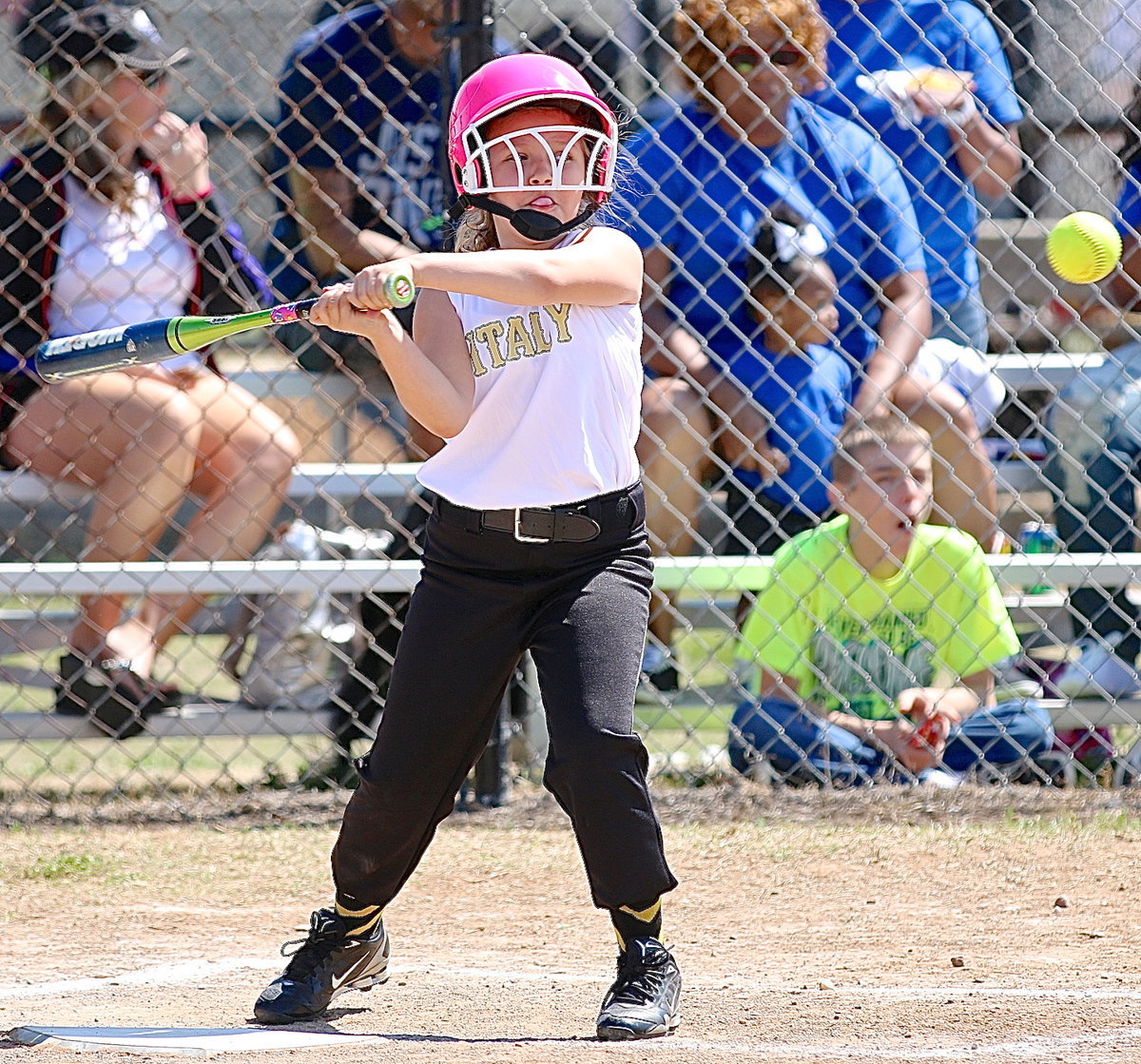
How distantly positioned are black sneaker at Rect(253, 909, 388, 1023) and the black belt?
709mm

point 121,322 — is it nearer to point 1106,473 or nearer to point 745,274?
point 745,274

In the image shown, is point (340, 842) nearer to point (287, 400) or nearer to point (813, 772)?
point (813, 772)

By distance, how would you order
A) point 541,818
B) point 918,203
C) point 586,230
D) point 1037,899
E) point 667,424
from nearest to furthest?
point 586,230, point 1037,899, point 541,818, point 667,424, point 918,203

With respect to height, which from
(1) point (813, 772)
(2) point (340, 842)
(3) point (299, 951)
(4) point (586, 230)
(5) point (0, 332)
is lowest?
(1) point (813, 772)

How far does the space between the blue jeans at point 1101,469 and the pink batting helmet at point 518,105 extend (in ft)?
7.47

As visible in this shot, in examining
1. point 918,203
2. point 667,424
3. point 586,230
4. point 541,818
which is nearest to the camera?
point 586,230

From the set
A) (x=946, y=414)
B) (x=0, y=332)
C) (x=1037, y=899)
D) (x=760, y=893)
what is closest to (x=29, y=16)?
(x=0, y=332)

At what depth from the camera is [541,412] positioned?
7.78 feet

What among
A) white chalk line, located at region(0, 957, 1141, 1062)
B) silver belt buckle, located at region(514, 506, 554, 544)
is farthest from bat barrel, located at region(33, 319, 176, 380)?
white chalk line, located at region(0, 957, 1141, 1062)

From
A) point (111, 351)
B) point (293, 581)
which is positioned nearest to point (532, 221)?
point (111, 351)

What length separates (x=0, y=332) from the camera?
4109 mm

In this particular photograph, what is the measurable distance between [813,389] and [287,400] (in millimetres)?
1517

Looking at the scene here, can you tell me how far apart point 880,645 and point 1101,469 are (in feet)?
2.87

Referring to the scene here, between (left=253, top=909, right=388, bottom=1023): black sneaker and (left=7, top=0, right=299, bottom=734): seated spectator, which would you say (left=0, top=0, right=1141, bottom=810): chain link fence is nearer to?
(left=7, top=0, right=299, bottom=734): seated spectator
